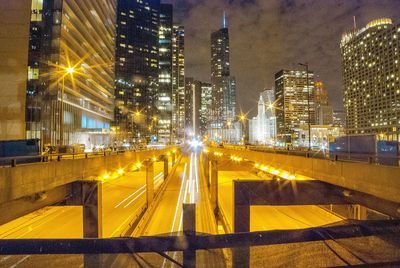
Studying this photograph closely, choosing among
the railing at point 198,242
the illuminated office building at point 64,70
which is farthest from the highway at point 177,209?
the illuminated office building at point 64,70

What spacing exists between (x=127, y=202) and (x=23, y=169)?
27192mm

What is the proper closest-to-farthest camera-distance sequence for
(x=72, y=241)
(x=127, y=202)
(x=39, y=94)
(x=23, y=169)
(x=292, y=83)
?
(x=72, y=241), (x=23, y=169), (x=127, y=202), (x=39, y=94), (x=292, y=83)

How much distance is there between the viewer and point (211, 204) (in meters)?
36.9

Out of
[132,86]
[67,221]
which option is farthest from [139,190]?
[132,86]

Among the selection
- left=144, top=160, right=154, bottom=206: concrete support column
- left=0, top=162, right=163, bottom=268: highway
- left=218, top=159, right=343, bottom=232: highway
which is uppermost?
left=144, top=160, right=154, bottom=206: concrete support column

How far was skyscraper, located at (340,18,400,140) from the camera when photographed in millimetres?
143250

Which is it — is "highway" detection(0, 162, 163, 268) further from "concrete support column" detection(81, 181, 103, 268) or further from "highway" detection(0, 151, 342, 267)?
"concrete support column" detection(81, 181, 103, 268)

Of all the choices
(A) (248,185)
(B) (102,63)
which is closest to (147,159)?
(A) (248,185)

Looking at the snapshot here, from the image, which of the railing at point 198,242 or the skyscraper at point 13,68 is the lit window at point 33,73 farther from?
the railing at point 198,242

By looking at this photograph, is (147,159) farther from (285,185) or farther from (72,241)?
(72,241)

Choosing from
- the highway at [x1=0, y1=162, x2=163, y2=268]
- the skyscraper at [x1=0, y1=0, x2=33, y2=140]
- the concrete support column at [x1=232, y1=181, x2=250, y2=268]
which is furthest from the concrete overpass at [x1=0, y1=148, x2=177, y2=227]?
the skyscraper at [x1=0, y1=0, x2=33, y2=140]

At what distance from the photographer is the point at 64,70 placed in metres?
45.9

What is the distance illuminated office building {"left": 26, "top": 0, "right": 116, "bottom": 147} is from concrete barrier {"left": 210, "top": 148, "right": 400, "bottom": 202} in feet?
147

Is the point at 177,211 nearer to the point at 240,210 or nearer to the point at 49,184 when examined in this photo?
the point at 240,210
